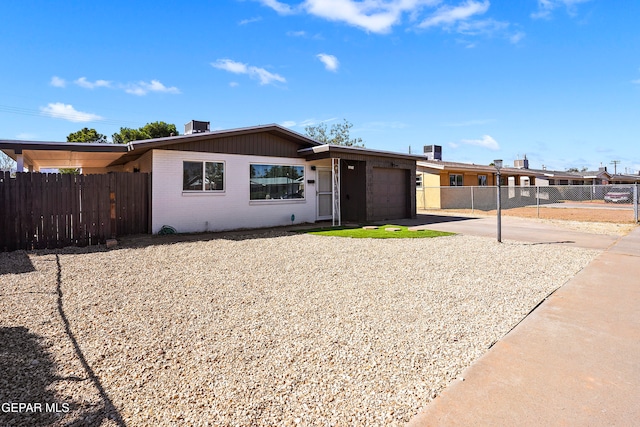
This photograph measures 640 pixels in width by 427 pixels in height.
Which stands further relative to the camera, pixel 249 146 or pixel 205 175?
pixel 249 146

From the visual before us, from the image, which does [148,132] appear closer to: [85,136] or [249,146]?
[85,136]

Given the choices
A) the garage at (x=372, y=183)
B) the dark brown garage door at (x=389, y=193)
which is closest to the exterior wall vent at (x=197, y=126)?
the garage at (x=372, y=183)

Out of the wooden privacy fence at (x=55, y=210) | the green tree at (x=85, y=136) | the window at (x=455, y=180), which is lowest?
the wooden privacy fence at (x=55, y=210)

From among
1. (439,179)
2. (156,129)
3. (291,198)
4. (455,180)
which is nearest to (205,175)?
(291,198)

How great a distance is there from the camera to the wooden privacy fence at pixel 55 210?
831 cm

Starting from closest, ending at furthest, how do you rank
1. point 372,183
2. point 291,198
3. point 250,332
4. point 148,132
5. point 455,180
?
point 250,332 → point 291,198 → point 372,183 → point 455,180 → point 148,132

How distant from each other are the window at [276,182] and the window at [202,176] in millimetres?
1197

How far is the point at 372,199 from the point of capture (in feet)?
49.7

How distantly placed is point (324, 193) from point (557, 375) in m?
12.8

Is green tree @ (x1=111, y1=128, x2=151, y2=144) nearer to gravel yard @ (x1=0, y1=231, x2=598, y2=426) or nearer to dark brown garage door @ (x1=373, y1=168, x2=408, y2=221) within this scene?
dark brown garage door @ (x1=373, y1=168, x2=408, y2=221)

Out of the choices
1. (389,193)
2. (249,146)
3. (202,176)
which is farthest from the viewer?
(389,193)

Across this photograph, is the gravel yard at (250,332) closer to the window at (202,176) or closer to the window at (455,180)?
the window at (202,176)

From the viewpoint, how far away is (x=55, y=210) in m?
8.77

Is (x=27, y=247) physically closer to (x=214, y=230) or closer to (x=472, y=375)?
(x=214, y=230)
